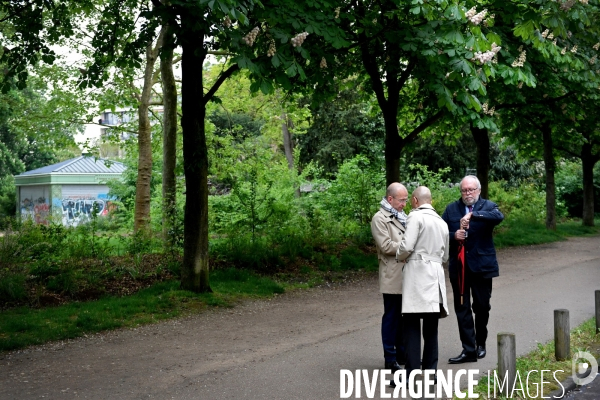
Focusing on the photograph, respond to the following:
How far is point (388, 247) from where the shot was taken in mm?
7234

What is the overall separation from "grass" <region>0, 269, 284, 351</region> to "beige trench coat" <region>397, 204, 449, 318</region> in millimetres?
5247

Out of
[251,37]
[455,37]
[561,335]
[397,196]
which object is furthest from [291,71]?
[561,335]

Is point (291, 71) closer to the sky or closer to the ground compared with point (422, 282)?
closer to the sky

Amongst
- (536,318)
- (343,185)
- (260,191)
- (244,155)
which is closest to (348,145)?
(244,155)

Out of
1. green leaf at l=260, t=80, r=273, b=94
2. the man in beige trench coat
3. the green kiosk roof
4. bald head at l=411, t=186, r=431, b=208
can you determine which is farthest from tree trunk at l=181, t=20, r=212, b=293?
the green kiosk roof

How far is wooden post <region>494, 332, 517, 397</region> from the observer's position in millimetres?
6625

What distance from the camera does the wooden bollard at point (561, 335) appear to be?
7922 millimetres

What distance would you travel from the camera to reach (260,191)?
16.7m

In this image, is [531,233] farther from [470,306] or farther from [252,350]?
[252,350]

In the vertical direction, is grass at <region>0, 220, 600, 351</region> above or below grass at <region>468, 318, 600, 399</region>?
above

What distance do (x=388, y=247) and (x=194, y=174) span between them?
226 inches

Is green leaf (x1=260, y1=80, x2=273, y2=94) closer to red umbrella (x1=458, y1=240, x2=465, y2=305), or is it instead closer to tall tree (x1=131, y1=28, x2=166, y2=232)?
red umbrella (x1=458, y1=240, x2=465, y2=305)

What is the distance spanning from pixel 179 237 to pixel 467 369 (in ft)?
27.8

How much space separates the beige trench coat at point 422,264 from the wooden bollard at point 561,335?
191cm
